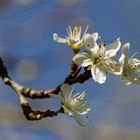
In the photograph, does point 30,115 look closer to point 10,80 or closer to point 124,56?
point 10,80

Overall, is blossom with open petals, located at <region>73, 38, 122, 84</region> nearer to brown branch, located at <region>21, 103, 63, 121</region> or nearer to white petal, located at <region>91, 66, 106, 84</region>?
white petal, located at <region>91, 66, 106, 84</region>

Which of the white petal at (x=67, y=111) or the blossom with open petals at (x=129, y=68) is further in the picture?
the blossom with open petals at (x=129, y=68)

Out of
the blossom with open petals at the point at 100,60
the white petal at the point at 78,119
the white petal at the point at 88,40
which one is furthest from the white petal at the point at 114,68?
the white petal at the point at 78,119

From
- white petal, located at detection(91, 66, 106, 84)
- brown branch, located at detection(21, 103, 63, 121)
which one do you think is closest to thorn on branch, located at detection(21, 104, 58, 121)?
brown branch, located at detection(21, 103, 63, 121)

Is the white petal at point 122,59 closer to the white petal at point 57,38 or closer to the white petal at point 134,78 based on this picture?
the white petal at point 134,78

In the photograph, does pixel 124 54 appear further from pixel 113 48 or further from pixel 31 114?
pixel 31 114

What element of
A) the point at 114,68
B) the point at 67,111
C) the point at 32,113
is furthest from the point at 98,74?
the point at 32,113
